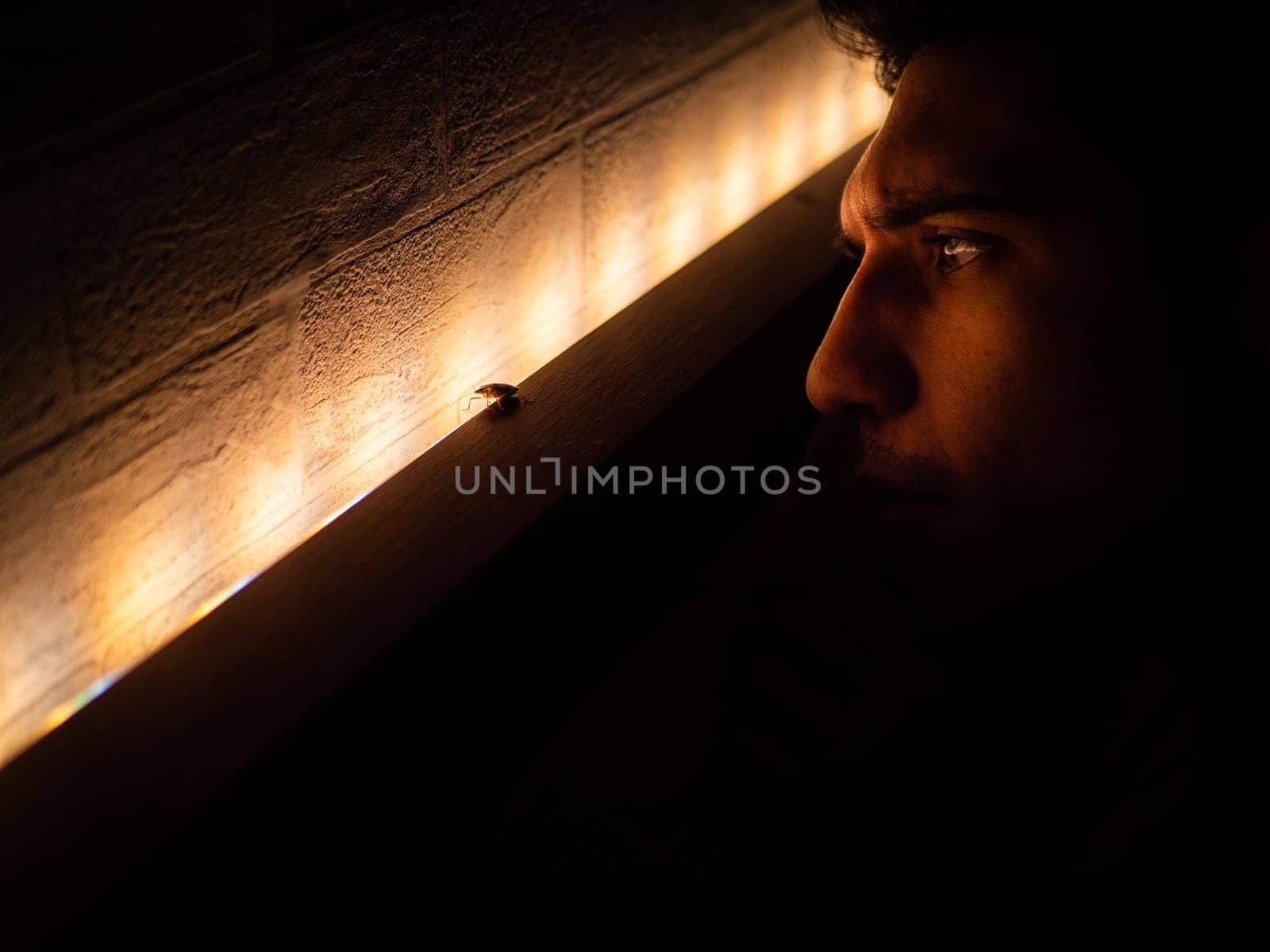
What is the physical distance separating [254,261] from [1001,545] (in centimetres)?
119

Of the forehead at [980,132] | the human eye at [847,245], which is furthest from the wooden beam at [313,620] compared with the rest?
the forehead at [980,132]

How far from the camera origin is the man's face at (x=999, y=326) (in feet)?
3.96

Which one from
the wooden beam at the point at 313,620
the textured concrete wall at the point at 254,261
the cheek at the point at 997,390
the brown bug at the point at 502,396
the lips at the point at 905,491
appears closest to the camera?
the wooden beam at the point at 313,620

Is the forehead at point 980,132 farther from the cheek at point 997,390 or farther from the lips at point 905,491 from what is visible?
the lips at point 905,491

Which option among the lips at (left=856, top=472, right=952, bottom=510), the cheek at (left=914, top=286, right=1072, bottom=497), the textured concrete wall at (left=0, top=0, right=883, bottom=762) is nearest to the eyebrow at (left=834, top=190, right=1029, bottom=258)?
the cheek at (left=914, top=286, right=1072, bottom=497)

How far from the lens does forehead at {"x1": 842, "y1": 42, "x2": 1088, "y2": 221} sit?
1194 mm

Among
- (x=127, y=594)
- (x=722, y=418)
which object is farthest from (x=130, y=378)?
(x=722, y=418)

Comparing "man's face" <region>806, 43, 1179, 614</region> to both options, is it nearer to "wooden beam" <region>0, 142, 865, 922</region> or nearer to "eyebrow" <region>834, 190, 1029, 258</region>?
"eyebrow" <region>834, 190, 1029, 258</region>

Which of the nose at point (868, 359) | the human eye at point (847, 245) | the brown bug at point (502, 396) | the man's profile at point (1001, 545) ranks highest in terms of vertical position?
the brown bug at point (502, 396)

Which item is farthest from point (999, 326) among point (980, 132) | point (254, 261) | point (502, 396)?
point (254, 261)

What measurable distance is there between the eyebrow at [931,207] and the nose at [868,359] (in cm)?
8

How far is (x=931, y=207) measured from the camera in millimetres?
1282

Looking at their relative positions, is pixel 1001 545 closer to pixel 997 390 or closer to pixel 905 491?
pixel 905 491

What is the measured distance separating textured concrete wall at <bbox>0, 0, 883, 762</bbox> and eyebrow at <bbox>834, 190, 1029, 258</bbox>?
2.48ft
